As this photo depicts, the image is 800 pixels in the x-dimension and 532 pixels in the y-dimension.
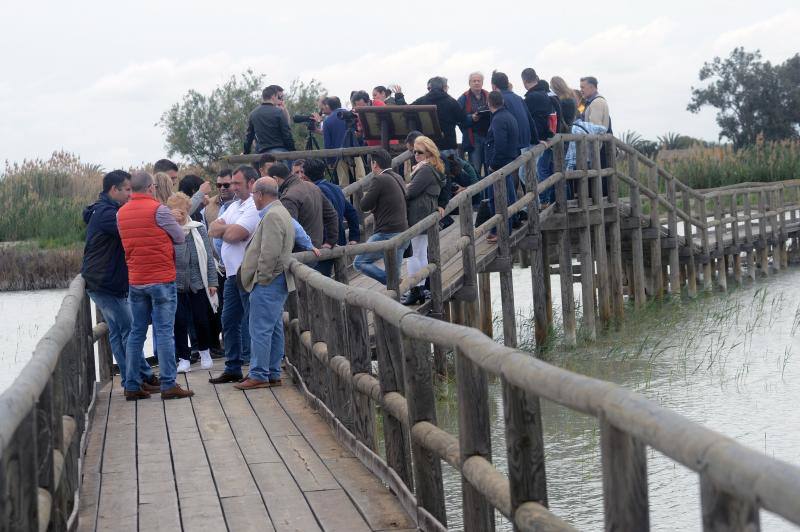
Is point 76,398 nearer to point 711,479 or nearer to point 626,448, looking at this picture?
point 626,448

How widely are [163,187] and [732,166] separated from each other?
25072mm

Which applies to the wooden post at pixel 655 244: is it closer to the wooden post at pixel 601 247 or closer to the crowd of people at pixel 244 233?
the wooden post at pixel 601 247

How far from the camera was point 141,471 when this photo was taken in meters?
6.58

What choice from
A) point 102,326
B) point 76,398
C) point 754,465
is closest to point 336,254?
point 102,326

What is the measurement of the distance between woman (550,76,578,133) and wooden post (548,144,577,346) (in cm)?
60

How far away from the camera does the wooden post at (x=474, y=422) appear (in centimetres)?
Answer: 467

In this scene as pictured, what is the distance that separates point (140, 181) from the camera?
317 inches

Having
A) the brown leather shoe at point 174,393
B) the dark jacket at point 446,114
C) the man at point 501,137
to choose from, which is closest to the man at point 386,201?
the man at point 501,137

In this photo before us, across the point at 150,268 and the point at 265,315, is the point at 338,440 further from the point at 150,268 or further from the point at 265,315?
the point at 150,268

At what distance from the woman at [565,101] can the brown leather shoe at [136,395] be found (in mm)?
7517

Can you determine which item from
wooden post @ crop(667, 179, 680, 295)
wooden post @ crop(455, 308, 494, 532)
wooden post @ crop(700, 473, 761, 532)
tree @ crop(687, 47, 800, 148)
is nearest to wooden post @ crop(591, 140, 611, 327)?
wooden post @ crop(667, 179, 680, 295)

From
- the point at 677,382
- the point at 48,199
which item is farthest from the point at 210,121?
the point at 677,382

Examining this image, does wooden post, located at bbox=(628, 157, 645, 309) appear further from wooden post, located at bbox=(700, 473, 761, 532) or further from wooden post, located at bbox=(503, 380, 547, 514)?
wooden post, located at bbox=(700, 473, 761, 532)

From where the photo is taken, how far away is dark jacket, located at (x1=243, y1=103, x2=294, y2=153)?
13.7 metres
